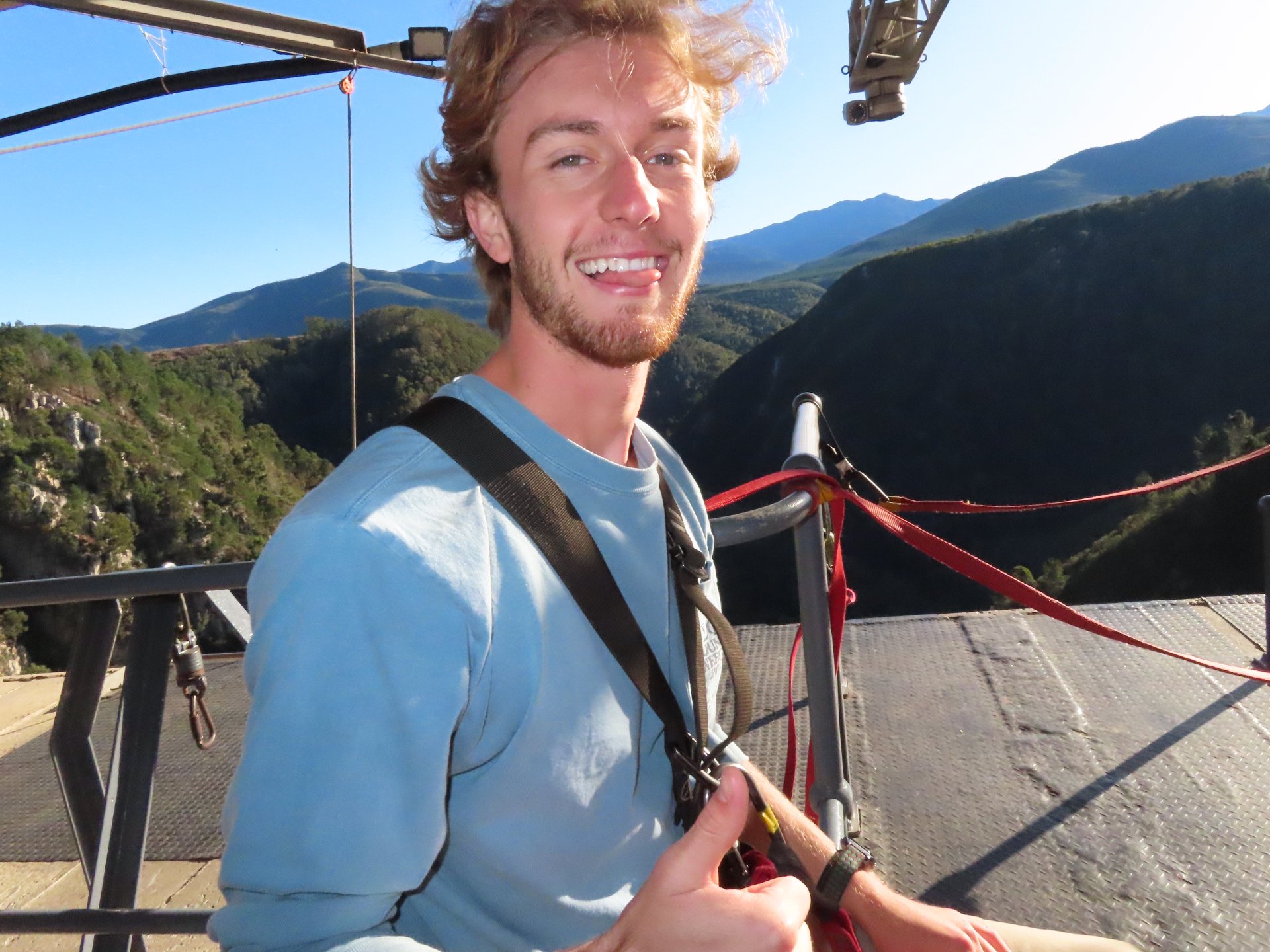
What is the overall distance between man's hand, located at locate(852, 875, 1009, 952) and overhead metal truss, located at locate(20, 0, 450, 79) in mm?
3922

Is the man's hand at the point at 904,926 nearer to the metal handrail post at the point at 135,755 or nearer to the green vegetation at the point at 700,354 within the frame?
the metal handrail post at the point at 135,755

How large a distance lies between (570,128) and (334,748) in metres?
0.92

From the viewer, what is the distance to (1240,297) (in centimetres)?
6594

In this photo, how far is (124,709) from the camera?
1.46 m

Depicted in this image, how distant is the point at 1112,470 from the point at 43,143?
232ft

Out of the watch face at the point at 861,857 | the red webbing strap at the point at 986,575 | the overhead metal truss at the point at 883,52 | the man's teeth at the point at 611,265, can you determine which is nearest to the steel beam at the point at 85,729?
the man's teeth at the point at 611,265

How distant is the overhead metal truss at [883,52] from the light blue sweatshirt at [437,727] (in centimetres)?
739

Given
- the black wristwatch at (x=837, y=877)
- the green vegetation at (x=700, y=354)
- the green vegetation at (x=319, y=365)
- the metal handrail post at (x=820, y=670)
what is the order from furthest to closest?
the green vegetation at (x=700, y=354), the green vegetation at (x=319, y=365), the metal handrail post at (x=820, y=670), the black wristwatch at (x=837, y=877)

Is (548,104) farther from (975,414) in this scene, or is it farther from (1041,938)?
(975,414)

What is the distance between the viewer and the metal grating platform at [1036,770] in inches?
77.5

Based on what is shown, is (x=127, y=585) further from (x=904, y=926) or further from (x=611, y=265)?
(x=904, y=926)

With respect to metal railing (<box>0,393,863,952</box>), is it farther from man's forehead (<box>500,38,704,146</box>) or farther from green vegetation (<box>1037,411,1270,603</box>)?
green vegetation (<box>1037,411,1270,603</box>)

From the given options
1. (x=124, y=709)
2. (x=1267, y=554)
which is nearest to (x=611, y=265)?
(x=124, y=709)

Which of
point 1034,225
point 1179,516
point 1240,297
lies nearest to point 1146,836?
point 1179,516
